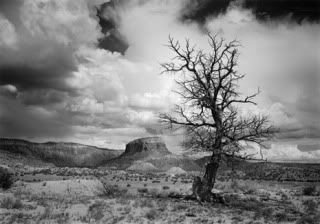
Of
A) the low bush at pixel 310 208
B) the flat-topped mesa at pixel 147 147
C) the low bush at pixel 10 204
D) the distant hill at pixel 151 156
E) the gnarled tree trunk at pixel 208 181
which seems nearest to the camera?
the low bush at pixel 10 204

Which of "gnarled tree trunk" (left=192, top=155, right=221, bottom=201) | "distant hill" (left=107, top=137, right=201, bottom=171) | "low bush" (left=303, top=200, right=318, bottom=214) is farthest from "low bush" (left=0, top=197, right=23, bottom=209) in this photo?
"distant hill" (left=107, top=137, right=201, bottom=171)

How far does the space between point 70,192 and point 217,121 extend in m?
9.62

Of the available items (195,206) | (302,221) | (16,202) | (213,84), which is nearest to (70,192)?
(16,202)

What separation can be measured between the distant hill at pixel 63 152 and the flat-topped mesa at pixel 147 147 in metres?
13.3

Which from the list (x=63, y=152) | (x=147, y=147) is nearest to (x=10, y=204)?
(x=147, y=147)

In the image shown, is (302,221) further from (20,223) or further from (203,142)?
(20,223)

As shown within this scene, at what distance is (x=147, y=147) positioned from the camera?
14300 cm

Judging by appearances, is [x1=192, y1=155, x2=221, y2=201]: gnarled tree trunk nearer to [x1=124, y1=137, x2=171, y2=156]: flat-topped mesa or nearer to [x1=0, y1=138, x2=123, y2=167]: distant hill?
[x1=0, y1=138, x2=123, y2=167]: distant hill

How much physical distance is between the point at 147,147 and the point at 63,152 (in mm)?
45935

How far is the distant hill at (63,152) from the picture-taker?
128 metres

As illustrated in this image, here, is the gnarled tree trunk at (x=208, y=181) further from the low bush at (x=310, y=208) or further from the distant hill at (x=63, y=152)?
the distant hill at (x=63, y=152)

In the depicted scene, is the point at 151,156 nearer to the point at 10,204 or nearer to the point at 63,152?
the point at 63,152

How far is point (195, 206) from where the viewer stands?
13211 mm

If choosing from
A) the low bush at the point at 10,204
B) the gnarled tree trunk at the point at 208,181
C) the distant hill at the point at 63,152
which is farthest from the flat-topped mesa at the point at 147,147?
the low bush at the point at 10,204
